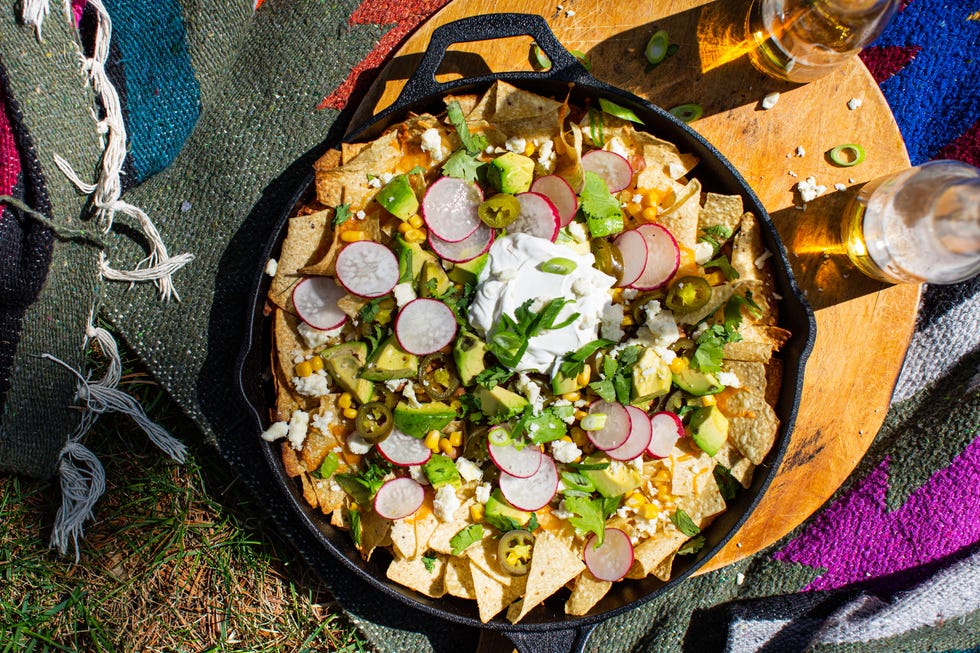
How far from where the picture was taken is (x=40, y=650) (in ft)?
12.3

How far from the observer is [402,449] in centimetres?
307

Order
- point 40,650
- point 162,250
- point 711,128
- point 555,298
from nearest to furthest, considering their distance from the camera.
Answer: point 555,298 < point 711,128 < point 162,250 < point 40,650

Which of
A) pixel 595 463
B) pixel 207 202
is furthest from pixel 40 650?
pixel 595 463

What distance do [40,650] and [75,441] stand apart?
111 centimetres

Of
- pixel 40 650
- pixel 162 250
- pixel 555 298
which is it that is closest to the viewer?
pixel 555 298

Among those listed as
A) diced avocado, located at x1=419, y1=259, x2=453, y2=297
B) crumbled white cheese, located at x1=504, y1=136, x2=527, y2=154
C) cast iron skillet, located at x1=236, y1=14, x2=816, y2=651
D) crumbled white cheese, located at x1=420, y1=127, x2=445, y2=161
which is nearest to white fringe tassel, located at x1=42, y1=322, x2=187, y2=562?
cast iron skillet, located at x1=236, y1=14, x2=816, y2=651

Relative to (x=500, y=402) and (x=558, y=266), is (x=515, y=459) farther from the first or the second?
(x=558, y=266)

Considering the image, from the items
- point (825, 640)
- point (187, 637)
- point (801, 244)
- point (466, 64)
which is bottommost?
point (825, 640)

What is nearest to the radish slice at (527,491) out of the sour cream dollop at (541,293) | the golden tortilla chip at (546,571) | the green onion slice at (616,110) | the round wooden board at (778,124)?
the golden tortilla chip at (546,571)

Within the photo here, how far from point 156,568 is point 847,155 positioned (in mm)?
3805

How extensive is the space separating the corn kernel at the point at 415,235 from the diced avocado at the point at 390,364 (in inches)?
16.3

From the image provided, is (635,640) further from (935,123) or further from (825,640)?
(935,123)

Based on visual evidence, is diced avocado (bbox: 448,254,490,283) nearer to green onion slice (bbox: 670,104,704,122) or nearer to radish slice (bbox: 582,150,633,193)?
radish slice (bbox: 582,150,633,193)

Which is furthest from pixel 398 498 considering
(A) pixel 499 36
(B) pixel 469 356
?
(A) pixel 499 36
